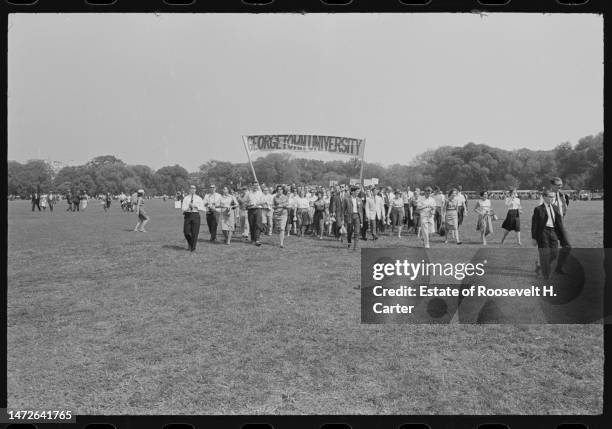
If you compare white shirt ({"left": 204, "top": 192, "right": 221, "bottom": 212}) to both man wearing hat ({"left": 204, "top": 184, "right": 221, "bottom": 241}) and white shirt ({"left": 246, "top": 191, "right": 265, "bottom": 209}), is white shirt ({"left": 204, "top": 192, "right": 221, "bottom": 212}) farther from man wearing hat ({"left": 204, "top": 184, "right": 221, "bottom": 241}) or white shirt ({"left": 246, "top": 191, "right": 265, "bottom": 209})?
white shirt ({"left": 246, "top": 191, "right": 265, "bottom": 209})

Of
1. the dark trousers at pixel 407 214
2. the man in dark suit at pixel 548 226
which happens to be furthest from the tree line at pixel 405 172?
the man in dark suit at pixel 548 226

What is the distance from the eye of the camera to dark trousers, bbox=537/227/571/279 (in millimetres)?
5895

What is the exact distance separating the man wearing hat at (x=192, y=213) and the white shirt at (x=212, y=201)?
4.28ft

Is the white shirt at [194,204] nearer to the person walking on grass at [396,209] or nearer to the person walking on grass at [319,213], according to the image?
the person walking on grass at [319,213]

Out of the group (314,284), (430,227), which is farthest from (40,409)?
(430,227)

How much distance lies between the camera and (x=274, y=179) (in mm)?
61625

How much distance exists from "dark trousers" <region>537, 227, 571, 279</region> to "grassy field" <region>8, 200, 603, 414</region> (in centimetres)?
83

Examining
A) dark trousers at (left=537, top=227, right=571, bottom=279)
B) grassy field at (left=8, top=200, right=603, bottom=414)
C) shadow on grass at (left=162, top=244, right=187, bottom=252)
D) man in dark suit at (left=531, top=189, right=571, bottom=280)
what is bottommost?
grassy field at (left=8, top=200, right=603, bottom=414)

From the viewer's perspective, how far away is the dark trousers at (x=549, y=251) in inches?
232

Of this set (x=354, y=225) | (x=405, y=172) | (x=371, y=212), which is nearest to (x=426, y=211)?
(x=354, y=225)

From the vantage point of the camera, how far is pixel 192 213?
494 inches

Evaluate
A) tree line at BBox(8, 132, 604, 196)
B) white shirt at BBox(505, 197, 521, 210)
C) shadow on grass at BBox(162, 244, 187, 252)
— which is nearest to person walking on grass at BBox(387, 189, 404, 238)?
white shirt at BBox(505, 197, 521, 210)

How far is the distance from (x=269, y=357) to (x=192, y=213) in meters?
8.24

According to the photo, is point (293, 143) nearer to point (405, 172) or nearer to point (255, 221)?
point (255, 221)
